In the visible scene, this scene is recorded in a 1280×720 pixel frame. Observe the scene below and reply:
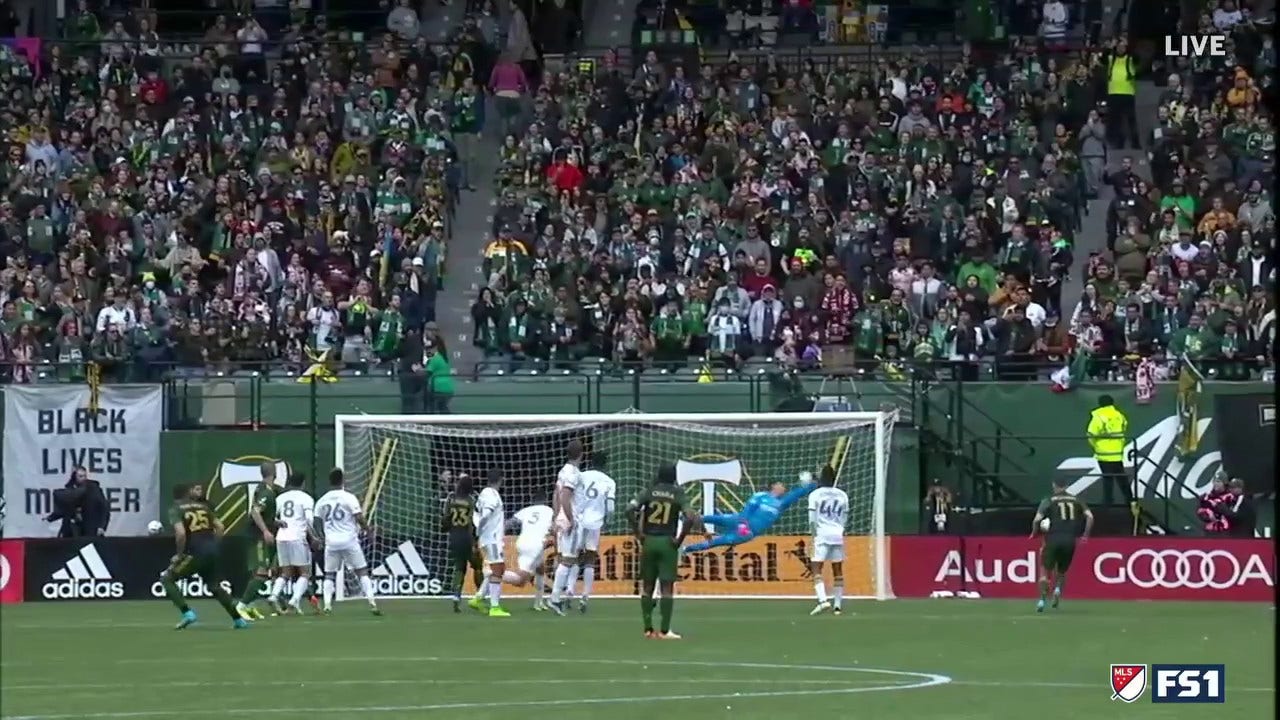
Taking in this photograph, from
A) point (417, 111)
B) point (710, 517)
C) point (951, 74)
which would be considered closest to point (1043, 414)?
point (710, 517)

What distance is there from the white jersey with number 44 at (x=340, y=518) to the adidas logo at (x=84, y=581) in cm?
492

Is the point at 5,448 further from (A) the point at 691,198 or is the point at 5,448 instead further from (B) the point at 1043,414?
(B) the point at 1043,414

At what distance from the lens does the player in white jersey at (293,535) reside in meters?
33.7

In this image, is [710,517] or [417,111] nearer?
[710,517]

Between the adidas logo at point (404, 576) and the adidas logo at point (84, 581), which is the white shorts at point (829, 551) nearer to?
the adidas logo at point (404, 576)

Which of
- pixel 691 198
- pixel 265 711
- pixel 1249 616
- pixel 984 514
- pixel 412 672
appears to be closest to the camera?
pixel 265 711

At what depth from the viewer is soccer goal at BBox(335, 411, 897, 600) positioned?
37562mm

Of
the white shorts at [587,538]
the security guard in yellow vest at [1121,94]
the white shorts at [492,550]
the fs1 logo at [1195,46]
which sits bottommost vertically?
the white shorts at [492,550]

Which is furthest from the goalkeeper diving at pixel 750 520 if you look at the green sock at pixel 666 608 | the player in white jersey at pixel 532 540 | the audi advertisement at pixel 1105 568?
the green sock at pixel 666 608

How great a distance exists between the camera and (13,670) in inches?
978

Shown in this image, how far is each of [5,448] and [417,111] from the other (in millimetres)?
10545

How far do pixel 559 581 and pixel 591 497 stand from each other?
1151 millimetres

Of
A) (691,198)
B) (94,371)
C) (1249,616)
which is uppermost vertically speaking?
(691,198)

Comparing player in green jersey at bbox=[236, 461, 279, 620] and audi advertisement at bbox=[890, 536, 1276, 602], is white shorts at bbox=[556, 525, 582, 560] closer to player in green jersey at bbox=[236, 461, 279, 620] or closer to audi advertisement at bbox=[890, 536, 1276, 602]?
player in green jersey at bbox=[236, 461, 279, 620]
